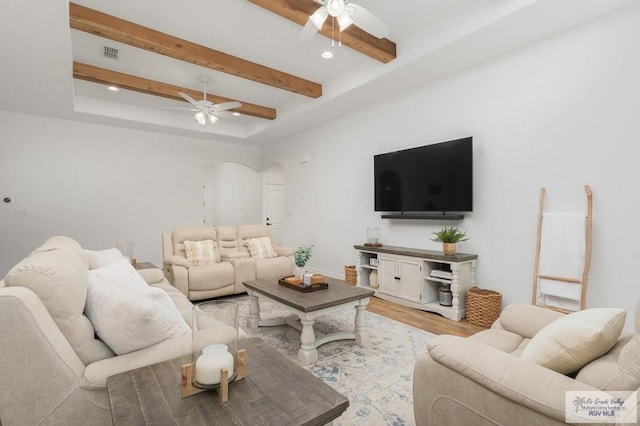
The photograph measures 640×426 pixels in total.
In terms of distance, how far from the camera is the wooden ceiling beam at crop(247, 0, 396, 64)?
8.84ft

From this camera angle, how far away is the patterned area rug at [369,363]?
1.86 m

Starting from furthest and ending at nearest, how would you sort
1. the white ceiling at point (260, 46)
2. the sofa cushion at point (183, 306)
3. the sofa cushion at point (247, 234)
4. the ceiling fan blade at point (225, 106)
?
the sofa cushion at point (247, 234) < the ceiling fan blade at point (225, 106) < the white ceiling at point (260, 46) < the sofa cushion at point (183, 306)

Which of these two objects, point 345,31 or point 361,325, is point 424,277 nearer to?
point 361,325

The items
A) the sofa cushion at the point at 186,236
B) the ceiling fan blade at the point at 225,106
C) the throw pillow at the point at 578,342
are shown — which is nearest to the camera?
the throw pillow at the point at 578,342

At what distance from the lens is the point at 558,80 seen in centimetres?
303

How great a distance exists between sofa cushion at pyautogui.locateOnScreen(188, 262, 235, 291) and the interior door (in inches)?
120

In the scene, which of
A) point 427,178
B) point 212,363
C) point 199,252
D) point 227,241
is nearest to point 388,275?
point 427,178

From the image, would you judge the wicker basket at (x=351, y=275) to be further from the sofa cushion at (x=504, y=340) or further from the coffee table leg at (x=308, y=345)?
the sofa cushion at (x=504, y=340)

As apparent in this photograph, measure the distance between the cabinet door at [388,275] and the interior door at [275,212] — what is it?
11.4 ft

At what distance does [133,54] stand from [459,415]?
4.72 m

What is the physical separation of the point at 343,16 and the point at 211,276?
3263 mm

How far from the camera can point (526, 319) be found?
1.85 meters

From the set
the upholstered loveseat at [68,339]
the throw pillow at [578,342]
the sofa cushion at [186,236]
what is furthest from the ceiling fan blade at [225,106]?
the throw pillow at [578,342]

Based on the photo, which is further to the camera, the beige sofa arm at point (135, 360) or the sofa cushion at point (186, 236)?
the sofa cushion at point (186, 236)
